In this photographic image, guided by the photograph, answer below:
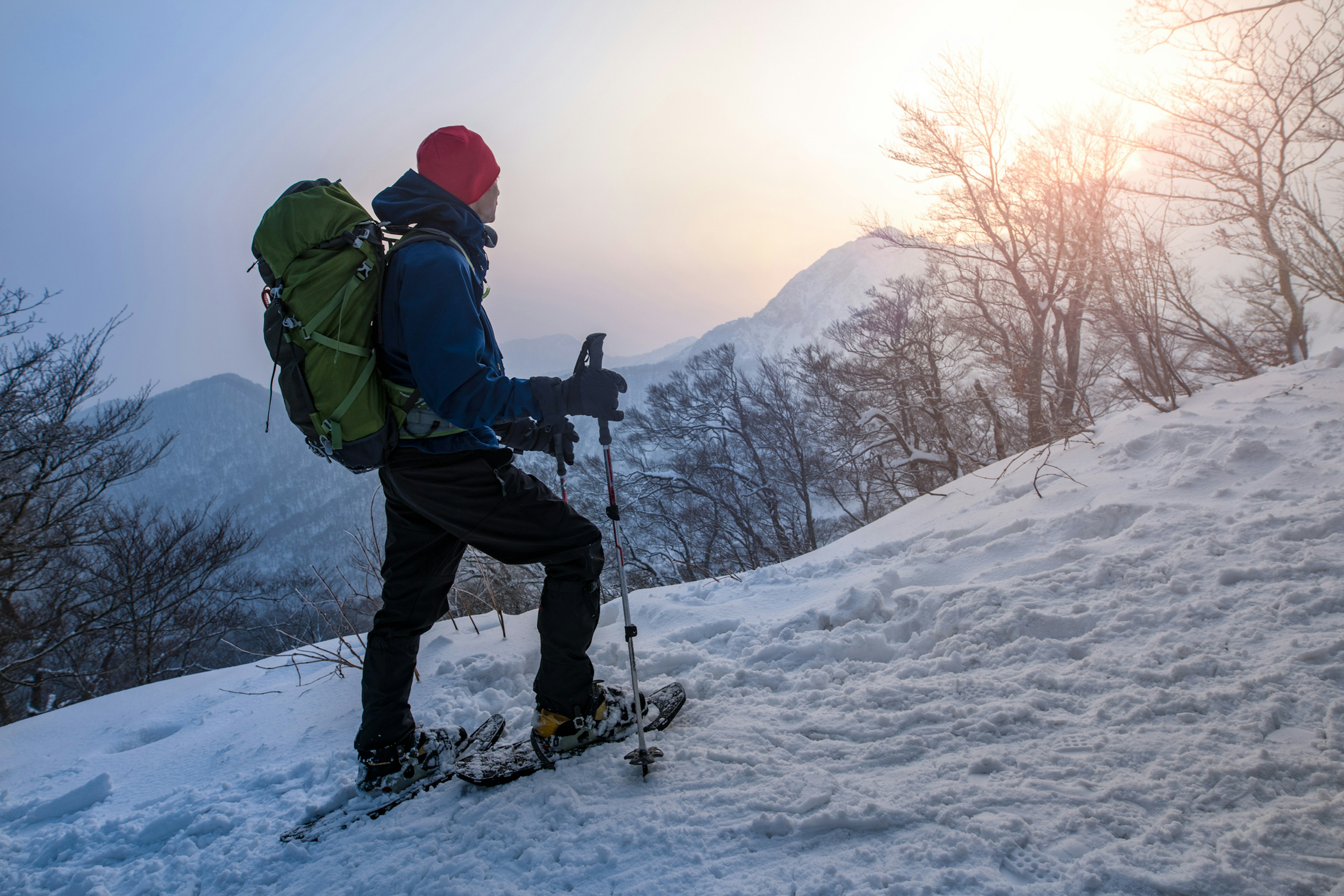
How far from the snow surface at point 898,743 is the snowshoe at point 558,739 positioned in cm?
7

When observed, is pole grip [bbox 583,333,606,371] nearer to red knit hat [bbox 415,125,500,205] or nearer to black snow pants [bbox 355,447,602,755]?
black snow pants [bbox 355,447,602,755]

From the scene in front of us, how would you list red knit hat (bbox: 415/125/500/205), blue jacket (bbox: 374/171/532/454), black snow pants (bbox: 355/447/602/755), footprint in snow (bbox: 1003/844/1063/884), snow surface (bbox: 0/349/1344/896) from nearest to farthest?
footprint in snow (bbox: 1003/844/1063/884) → snow surface (bbox: 0/349/1344/896) → blue jacket (bbox: 374/171/532/454) → black snow pants (bbox: 355/447/602/755) → red knit hat (bbox: 415/125/500/205)

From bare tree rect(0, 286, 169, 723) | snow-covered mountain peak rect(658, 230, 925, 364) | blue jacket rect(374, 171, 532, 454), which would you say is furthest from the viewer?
snow-covered mountain peak rect(658, 230, 925, 364)

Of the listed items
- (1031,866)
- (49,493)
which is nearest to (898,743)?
(1031,866)

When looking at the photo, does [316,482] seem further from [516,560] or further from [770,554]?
[516,560]

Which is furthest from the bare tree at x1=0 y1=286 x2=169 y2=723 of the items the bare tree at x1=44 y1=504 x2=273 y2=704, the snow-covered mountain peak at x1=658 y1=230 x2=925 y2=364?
the snow-covered mountain peak at x1=658 y1=230 x2=925 y2=364

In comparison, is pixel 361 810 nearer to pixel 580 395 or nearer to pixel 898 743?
pixel 580 395

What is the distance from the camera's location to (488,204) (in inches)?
93.6

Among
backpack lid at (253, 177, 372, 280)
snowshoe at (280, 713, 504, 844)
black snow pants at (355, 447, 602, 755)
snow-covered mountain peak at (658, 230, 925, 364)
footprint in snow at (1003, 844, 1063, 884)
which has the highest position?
snow-covered mountain peak at (658, 230, 925, 364)

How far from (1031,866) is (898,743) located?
0.62 m

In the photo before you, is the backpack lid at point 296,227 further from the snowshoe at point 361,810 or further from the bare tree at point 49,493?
the bare tree at point 49,493

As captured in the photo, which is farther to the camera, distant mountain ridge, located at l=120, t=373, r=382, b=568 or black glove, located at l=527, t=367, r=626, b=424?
distant mountain ridge, located at l=120, t=373, r=382, b=568

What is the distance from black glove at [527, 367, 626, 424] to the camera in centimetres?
196

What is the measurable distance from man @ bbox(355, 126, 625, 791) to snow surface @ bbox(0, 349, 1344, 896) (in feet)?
0.89
